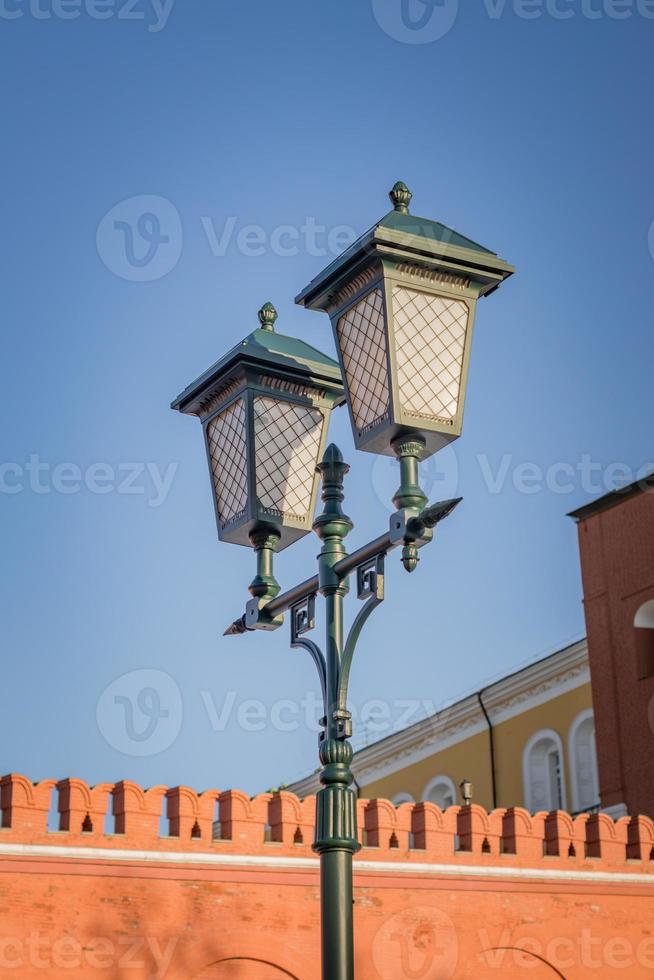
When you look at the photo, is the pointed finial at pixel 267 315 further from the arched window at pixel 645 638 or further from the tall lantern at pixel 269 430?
the arched window at pixel 645 638

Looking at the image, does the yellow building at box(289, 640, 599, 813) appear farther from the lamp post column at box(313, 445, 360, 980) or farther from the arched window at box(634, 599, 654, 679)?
the lamp post column at box(313, 445, 360, 980)

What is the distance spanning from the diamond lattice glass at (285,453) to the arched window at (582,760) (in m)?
19.4

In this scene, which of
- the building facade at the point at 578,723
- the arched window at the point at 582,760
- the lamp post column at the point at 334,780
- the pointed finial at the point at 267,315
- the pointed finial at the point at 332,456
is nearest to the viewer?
the lamp post column at the point at 334,780

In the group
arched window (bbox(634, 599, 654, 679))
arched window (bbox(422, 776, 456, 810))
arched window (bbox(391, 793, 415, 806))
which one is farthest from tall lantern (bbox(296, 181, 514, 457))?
arched window (bbox(391, 793, 415, 806))

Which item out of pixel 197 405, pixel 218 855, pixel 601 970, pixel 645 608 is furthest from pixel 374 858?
pixel 197 405

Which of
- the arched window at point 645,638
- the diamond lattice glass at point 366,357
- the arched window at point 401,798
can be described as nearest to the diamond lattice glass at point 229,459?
the diamond lattice glass at point 366,357

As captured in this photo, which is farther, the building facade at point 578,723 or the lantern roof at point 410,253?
the building facade at point 578,723

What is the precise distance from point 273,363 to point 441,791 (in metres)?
24.2

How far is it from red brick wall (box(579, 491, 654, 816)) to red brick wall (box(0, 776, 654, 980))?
4.05 m

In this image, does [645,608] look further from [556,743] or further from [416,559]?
[416,559]

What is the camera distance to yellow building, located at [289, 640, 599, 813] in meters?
24.8

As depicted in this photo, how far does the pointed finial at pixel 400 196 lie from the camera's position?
5.81m

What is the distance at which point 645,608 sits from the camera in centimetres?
2084

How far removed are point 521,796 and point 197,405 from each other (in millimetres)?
21097
